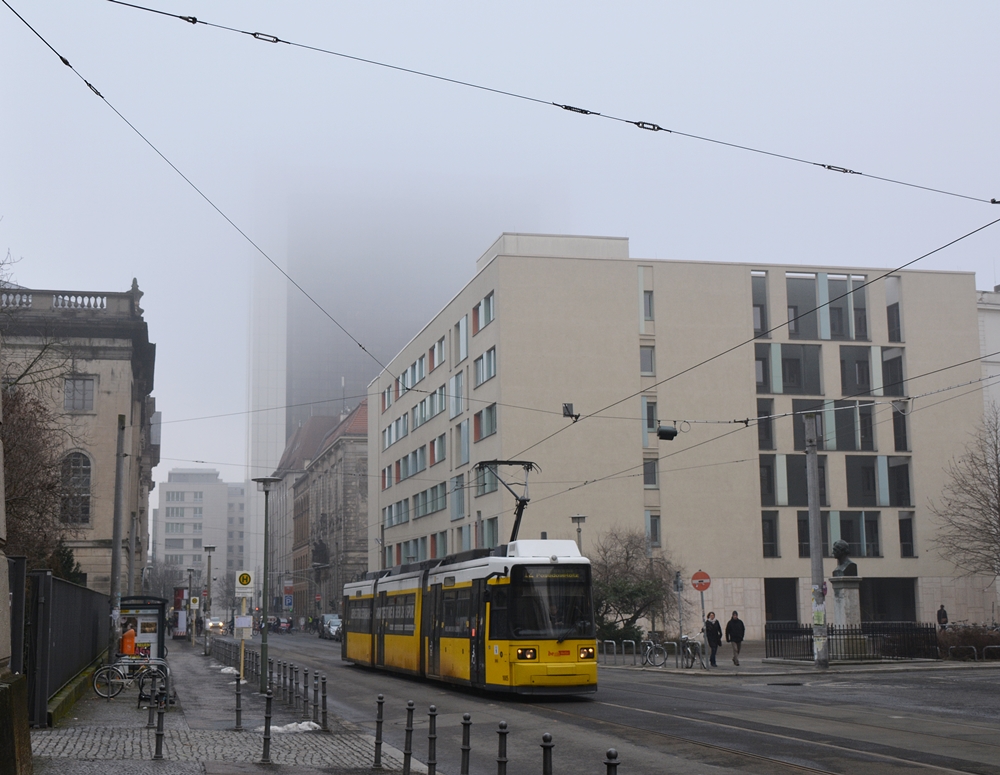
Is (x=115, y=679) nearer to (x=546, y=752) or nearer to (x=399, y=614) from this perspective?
(x=399, y=614)

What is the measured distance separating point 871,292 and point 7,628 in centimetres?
6110

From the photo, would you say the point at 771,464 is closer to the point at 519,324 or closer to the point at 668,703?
the point at 519,324

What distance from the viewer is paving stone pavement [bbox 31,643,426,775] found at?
12.6m

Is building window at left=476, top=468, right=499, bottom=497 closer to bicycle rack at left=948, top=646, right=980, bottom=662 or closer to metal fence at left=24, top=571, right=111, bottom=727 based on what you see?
bicycle rack at left=948, top=646, right=980, bottom=662

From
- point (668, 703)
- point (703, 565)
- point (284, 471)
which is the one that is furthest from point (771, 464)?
point (284, 471)

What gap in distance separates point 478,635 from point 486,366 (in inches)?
1598

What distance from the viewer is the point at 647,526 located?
197ft

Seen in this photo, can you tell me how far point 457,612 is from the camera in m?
25.0

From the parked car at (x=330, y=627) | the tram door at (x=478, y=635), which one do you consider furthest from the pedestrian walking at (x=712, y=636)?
the parked car at (x=330, y=627)

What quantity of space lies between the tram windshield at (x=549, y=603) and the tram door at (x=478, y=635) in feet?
2.99

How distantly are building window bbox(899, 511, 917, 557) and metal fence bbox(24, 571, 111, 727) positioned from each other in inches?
1838

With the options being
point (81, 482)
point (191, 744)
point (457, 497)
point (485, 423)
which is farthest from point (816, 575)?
point (457, 497)

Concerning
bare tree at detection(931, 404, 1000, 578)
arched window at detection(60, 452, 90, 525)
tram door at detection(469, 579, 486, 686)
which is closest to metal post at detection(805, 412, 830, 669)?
tram door at detection(469, 579, 486, 686)

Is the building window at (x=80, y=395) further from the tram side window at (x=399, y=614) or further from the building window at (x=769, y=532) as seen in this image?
the building window at (x=769, y=532)
